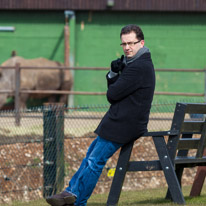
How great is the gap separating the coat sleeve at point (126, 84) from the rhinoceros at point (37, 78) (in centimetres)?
1288

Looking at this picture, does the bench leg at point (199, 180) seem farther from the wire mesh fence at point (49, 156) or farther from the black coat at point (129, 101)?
the wire mesh fence at point (49, 156)

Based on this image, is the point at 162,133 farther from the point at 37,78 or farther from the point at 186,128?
the point at 37,78

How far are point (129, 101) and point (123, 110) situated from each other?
97 millimetres

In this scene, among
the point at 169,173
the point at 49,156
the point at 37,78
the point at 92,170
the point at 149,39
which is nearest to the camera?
the point at 92,170

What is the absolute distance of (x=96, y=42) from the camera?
62.2 ft

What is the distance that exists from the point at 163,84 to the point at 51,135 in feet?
34.4

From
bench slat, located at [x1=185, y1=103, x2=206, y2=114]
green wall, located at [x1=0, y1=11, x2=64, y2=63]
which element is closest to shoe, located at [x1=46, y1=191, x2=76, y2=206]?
bench slat, located at [x1=185, y1=103, x2=206, y2=114]

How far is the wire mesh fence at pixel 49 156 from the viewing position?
8508 mm

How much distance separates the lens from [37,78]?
18.5m

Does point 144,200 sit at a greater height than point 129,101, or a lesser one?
lesser

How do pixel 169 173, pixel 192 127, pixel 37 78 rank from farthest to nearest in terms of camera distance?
pixel 37 78 → pixel 192 127 → pixel 169 173

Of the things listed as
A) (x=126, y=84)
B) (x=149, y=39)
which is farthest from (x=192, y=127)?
(x=149, y=39)

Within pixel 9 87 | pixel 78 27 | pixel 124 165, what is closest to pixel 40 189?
pixel 124 165

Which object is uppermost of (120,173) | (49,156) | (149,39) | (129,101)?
(129,101)
